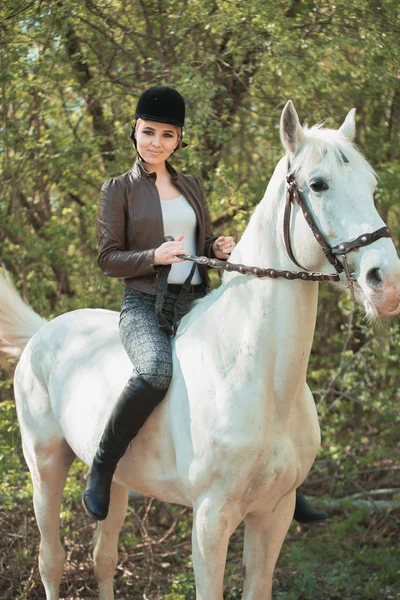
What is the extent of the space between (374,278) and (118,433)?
1.44 m

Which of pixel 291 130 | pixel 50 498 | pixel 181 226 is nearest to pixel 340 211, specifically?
pixel 291 130

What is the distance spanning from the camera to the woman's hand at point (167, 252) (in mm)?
3104

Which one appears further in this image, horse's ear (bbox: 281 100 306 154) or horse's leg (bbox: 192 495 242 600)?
horse's leg (bbox: 192 495 242 600)

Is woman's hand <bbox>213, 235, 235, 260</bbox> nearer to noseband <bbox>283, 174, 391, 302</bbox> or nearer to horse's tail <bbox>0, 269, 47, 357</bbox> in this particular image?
noseband <bbox>283, 174, 391, 302</bbox>

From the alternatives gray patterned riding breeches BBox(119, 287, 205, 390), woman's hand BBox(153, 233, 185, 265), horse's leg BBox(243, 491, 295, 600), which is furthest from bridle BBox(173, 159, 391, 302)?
horse's leg BBox(243, 491, 295, 600)

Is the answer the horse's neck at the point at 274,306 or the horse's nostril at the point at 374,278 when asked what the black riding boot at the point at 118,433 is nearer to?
the horse's neck at the point at 274,306

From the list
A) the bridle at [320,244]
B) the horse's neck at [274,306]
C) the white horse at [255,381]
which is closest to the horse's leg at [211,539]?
the white horse at [255,381]

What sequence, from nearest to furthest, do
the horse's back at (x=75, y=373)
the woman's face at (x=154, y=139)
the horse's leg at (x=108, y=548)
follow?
1. the woman's face at (x=154, y=139)
2. the horse's back at (x=75, y=373)
3. the horse's leg at (x=108, y=548)

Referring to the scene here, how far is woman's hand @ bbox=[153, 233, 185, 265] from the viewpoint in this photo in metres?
3.10

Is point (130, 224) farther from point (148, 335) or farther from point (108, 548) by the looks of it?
point (108, 548)

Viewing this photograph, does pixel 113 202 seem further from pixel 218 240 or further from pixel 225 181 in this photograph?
pixel 225 181

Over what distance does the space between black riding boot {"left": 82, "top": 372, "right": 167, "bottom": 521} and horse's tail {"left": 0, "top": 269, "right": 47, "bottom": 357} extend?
1367 mm

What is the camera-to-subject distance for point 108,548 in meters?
4.35

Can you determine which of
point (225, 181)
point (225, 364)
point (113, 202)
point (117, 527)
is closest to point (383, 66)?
point (225, 181)
